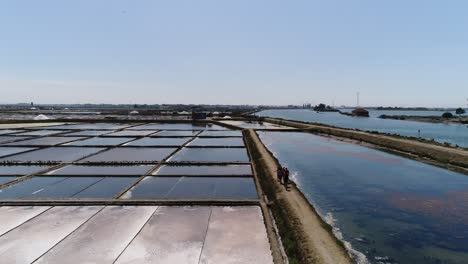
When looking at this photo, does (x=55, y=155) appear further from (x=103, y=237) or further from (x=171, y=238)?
(x=171, y=238)

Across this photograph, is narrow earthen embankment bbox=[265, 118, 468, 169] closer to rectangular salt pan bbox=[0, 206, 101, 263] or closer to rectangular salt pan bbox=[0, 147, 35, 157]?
rectangular salt pan bbox=[0, 206, 101, 263]

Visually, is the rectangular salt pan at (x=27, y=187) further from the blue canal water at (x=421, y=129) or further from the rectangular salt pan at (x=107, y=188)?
the blue canal water at (x=421, y=129)

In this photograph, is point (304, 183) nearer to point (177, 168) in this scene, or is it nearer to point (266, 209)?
point (266, 209)

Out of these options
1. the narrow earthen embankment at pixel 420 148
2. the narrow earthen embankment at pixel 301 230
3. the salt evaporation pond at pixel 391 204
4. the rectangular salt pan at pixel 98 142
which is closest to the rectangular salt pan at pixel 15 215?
the narrow earthen embankment at pixel 301 230

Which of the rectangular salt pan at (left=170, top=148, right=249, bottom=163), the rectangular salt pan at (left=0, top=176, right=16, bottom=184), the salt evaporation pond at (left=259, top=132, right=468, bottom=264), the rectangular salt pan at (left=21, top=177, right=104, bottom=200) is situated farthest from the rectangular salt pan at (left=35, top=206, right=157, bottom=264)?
the rectangular salt pan at (left=170, top=148, right=249, bottom=163)

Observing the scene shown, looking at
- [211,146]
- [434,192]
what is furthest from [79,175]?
[434,192]
